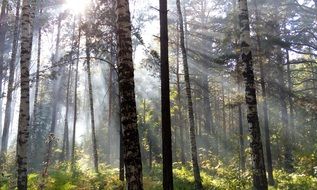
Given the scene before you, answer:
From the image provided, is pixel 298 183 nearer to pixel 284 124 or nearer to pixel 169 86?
pixel 169 86

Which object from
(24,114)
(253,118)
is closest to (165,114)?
(253,118)

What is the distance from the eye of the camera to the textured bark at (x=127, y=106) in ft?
Answer: 24.9

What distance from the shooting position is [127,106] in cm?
779

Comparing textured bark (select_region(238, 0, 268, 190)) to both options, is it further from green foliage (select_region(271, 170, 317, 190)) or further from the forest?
green foliage (select_region(271, 170, 317, 190))

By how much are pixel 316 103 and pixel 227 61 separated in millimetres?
5320

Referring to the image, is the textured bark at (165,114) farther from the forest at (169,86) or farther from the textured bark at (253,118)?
the textured bark at (253,118)

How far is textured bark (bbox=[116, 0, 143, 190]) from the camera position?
7.58 m

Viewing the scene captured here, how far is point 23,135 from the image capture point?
38.1ft

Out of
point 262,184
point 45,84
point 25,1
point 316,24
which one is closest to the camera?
point 262,184

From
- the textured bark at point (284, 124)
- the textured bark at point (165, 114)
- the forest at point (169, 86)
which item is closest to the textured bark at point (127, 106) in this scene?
the forest at point (169, 86)

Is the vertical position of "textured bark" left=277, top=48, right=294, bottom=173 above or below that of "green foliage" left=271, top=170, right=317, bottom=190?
above

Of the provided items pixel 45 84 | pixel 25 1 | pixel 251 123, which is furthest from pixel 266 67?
pixel 45 84

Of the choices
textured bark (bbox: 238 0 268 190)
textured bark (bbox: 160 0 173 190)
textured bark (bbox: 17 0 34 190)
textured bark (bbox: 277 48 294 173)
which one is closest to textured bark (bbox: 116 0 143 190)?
textured bark (bbox: 160 0 173 190)

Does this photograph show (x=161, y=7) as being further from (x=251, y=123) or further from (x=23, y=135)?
(x=23, y=135)
